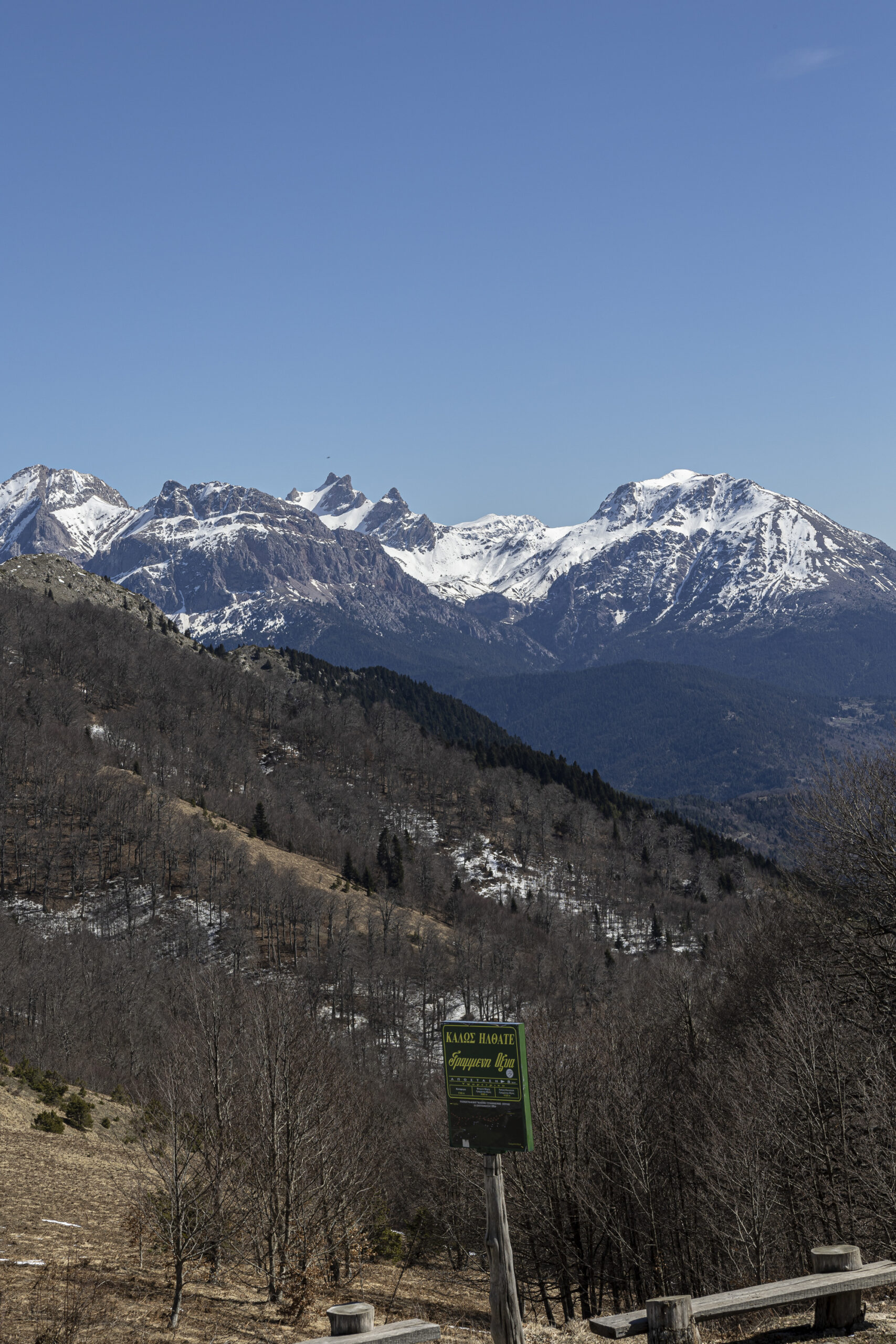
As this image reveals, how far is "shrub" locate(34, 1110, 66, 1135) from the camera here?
40.2 m

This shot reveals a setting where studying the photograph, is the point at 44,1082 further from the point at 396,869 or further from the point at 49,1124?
the point at 396,869

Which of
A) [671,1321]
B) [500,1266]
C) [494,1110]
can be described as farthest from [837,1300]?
[494,1110]

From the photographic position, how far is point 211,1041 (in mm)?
25547

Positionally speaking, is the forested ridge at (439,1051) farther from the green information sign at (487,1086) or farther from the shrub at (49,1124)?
the green information sign at (487,1086)

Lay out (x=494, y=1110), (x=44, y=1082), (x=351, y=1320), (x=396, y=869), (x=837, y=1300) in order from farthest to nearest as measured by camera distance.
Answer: (x=396, y=869)
(x=44, y=1082)
(x=494, y=1110)
(x=837, y=1300)
(x=351, y=1320)

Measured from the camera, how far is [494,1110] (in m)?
13.1

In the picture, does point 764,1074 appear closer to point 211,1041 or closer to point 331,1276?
point 331,1276

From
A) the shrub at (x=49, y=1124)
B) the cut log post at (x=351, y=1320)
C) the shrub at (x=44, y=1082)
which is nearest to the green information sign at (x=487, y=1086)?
the cut log post at (x=351, y=1320)

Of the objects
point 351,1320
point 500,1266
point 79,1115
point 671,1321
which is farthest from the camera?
point 79,1115

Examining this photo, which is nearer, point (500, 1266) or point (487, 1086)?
point (487, 1086)

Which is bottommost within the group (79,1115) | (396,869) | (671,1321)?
(79,1115)

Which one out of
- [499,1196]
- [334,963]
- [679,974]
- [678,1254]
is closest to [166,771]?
[334,963]

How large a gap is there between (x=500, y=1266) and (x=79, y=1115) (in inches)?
1520

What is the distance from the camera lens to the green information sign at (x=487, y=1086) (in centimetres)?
1285
